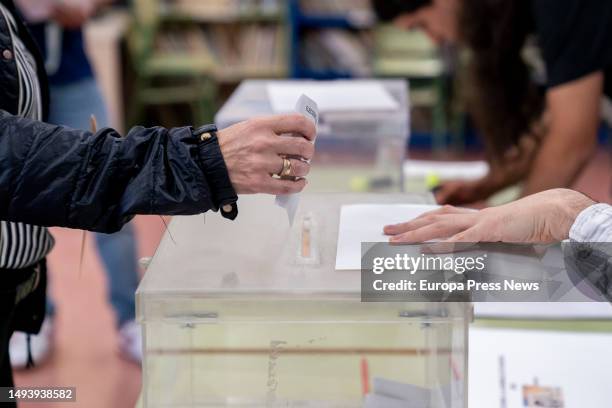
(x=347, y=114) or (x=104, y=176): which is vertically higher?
(x=347, y=114)

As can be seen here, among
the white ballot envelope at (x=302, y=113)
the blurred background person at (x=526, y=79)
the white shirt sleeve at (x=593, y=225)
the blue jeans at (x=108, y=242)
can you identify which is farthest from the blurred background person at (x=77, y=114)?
the white shirt sleeve at (x=593, y=225)

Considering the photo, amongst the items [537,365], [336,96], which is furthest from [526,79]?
[537,365]

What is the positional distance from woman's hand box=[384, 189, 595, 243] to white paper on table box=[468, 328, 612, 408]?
0.95 ft

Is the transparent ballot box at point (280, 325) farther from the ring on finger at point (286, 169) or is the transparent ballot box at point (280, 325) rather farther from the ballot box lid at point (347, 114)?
the ballot box lid at point (347, 114)

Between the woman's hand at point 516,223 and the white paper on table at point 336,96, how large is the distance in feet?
2.38

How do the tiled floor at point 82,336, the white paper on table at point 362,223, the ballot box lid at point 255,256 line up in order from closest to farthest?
the ballot box lid at point 255,256
the white paper on table at point 362,223
the tiled floor at point 82,336

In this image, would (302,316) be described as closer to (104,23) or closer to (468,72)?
(468,72)

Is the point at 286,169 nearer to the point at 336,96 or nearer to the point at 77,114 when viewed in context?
the point at 336,96

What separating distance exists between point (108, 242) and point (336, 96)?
1136 millimetres

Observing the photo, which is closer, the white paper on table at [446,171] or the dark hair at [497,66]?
the dark hair at [497,66]

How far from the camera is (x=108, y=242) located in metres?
2.88

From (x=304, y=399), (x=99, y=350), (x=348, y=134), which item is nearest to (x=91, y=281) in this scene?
(x=99, y=350)

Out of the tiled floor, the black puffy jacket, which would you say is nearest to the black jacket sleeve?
the black puffy jacket

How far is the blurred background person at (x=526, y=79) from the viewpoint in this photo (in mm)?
1833
